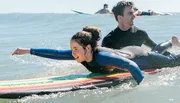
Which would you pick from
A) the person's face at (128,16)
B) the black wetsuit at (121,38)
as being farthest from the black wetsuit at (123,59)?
the person's face at (128,16)

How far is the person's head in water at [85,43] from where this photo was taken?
5.35 meters

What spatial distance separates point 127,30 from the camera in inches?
266

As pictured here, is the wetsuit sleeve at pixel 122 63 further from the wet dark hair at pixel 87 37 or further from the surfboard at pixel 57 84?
the surfboard at pixel 57 84

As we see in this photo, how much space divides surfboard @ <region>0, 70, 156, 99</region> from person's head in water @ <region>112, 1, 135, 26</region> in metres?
1.05

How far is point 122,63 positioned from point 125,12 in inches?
58.7

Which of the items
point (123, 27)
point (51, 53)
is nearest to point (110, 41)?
point (123, 27)

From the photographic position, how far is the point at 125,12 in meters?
6.57

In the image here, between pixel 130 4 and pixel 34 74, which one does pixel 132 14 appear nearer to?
pixel 130 4

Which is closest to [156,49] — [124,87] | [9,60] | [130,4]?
[130,4]

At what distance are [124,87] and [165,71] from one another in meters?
1.22

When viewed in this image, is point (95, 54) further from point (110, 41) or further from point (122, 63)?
point (110, 41)

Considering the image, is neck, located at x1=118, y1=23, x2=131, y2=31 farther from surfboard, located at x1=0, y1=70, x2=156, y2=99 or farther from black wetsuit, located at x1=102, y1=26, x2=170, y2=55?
surfboard, located at x1=0, y1=70, x2=156, y2=99

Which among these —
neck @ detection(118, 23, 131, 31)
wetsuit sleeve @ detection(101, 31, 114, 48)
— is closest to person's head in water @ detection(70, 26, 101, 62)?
wetsuit sleeve @ detection(101, 31, 114, 48)

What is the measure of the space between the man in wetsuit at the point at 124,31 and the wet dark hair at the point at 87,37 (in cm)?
125
